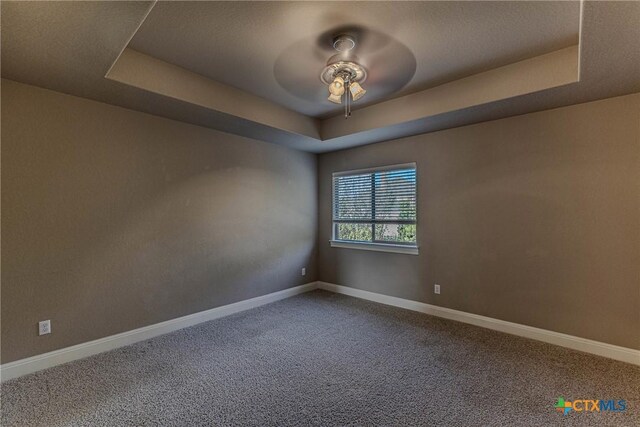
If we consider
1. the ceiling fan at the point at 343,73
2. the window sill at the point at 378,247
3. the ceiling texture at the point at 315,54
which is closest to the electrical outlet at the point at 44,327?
the ceiling texture at the point at 315,54

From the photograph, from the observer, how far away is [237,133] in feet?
12.4

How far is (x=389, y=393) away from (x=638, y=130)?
10.1ft

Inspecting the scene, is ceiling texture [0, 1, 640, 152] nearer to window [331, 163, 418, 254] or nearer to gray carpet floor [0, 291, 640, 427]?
window [331, 163, 418, 254]

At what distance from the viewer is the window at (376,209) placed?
400 centimetres

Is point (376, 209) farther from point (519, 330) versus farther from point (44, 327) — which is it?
point (44, 327)

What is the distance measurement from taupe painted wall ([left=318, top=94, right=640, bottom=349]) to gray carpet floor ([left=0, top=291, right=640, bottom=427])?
17.2 inches

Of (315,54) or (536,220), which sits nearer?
(315,54)

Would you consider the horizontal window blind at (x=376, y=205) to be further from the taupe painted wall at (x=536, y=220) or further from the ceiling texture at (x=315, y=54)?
the ceiling texture at (x=315, y=54)

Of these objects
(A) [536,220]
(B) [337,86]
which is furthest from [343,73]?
(A) [536,220]

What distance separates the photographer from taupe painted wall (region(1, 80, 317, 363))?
2.37 metres

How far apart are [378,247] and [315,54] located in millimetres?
2724

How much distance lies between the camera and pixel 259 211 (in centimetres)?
414

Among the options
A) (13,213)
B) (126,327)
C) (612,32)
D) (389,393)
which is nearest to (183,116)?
(13,213)

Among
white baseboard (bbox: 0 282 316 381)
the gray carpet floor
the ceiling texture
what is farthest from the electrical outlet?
the ceiling texture
